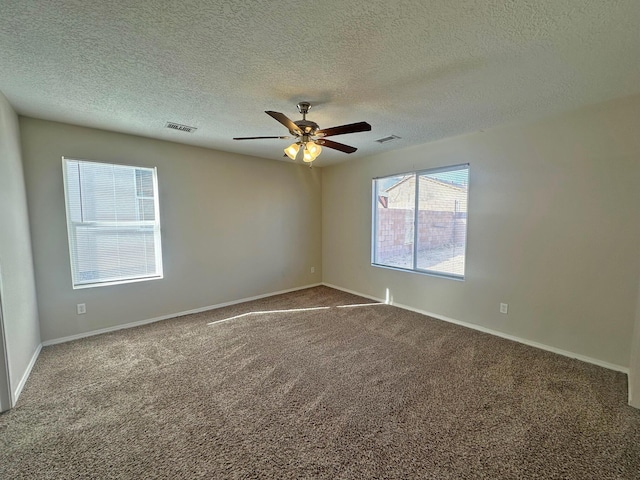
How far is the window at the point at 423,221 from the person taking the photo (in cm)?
357

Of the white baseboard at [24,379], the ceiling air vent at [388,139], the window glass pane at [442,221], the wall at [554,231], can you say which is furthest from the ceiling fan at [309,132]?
the white baseboard at [24,379]

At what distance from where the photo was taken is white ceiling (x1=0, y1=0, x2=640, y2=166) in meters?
1.39

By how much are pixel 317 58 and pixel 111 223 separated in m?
3.19

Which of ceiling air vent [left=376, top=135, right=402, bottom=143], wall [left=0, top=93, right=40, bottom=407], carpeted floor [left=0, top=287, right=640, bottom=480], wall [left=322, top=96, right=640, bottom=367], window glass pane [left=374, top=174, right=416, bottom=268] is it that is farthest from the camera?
window glass pane [left=374, top=174, right=416, bottom=268]

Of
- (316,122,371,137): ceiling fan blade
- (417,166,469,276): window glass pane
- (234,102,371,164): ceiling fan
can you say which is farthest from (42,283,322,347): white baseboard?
(316,122,371,137): ceiling fan blade

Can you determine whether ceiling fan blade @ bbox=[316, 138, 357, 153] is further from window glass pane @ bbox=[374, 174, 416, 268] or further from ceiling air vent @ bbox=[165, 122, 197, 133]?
window glass pane @ bbox=[374, 174, 416, 268]

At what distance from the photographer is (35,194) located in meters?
2.87

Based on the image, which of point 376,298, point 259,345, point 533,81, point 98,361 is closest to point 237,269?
point 259,345

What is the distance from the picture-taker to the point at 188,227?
12.8 ft

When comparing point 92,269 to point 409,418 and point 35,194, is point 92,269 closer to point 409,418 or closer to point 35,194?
point 35,194

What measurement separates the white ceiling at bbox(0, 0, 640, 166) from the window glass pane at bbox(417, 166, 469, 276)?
98 centimetres

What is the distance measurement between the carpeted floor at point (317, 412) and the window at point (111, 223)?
87 centimetres

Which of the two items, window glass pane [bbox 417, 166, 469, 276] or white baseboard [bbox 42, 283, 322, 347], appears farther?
window glass pane [bbox 417, 166, 469, 276]

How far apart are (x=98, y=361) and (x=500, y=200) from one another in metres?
4.67
